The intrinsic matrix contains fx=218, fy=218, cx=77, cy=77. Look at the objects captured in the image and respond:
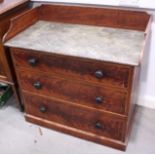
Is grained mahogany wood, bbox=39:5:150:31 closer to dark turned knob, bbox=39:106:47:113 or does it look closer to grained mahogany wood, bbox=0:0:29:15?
grained mahogany wood, bbox=0:0:29:15

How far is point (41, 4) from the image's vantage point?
5.54 feet

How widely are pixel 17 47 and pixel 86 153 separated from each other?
867 millimetres

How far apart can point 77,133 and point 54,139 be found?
18 centimetres

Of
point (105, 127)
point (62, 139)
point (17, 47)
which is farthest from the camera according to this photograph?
point (62, 139)

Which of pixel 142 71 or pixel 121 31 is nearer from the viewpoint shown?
pixel 121 31

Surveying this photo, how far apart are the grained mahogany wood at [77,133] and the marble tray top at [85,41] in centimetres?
65

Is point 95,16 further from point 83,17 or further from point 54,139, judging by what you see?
point 54,139

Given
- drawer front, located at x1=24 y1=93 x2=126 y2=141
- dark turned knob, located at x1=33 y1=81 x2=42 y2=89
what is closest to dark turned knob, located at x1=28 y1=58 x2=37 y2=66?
dark turned knob, located at x1=33 y1=81 x2=42 y2=89

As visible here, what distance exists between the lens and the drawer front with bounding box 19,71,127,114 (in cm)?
133

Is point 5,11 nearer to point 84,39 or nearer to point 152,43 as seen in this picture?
point 84,39

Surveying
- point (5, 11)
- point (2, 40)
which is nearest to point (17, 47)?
point (2, 40)

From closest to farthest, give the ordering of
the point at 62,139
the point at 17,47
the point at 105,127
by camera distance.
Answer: the point at 17,47, the point at 105,127, the point at 62,139

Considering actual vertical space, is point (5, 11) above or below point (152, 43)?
above

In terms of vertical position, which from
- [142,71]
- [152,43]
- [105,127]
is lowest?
[105,127]
